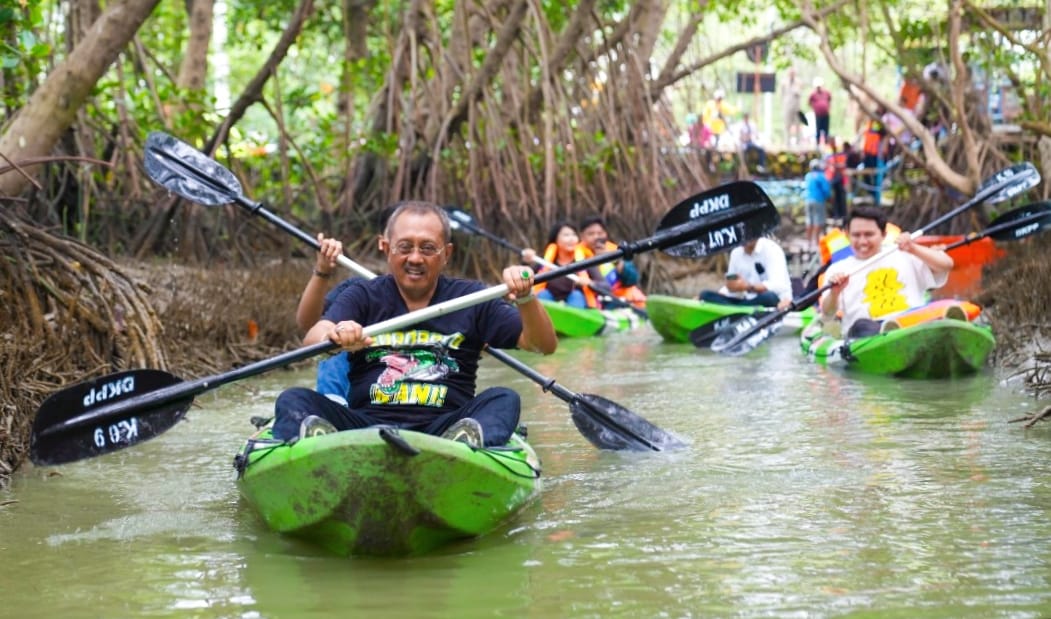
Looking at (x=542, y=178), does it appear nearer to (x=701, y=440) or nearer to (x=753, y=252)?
(x=753, y=252)

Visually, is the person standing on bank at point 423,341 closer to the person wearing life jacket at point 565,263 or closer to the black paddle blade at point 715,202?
the black paddle blade at point 715,202

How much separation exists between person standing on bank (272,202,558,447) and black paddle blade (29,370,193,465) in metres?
0.58

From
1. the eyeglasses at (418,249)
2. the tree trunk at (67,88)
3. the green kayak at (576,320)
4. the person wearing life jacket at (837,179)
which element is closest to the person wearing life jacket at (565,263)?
the green kayak at (576,320)

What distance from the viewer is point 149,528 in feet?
15.8

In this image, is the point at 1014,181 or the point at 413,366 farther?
the point at 1014,181

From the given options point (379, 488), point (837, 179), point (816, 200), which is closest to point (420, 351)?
point (379, 488)

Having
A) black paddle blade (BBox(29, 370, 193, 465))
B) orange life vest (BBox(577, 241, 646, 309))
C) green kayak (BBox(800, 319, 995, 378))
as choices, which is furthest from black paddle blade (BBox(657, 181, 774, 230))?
orange life vest (BBox(577, 241, 646, 309))

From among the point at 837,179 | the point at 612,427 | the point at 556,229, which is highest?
the point at 837,179

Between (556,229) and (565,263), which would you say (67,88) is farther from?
(565,263)

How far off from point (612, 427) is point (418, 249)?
1.44 metres

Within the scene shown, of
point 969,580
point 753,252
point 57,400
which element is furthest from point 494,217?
point 969,580

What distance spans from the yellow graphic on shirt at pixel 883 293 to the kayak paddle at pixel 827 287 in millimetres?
189

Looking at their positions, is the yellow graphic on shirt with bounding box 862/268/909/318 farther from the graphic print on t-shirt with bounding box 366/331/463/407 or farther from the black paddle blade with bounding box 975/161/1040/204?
the graphic print on t-shirt with bounding box 366/331/463/407

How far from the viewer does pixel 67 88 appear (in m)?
6.94
